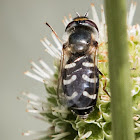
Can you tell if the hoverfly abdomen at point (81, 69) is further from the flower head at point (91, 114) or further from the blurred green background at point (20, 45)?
the blurred green background at point (20, 45)

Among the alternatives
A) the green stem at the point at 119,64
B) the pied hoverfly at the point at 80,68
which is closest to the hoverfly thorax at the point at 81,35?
the pied hoverfly at the point at 80,68

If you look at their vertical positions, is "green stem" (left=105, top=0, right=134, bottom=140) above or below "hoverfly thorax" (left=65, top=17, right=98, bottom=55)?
below

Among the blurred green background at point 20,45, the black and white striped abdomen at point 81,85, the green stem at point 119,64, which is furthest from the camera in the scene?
the blurred green background at point 20,45

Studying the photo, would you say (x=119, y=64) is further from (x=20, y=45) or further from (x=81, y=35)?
(x=20, y=45)

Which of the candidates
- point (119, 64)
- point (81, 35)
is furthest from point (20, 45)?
point (119, 64)

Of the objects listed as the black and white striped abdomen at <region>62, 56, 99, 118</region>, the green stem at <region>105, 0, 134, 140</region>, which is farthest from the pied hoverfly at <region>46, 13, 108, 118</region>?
the green stem at <region>105, 0, 134, 140</region>

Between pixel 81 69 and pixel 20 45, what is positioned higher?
pixel 20 45

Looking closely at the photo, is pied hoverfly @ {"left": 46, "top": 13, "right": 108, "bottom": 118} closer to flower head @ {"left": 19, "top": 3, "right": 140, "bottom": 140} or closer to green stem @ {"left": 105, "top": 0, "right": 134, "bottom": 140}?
flower head @ {"left": 19, "top": 3, "right": 140, "bottom": 140}
